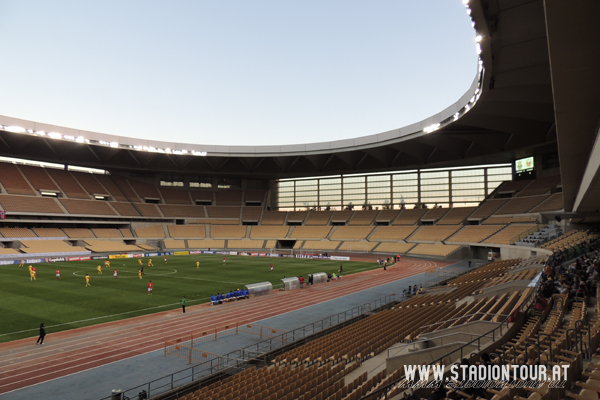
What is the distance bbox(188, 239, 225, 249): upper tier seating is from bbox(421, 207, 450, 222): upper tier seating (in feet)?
131

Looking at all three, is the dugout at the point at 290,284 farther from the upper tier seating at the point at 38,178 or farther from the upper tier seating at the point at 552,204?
the upper tier seating at the point at 38,178

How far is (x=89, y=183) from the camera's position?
71375mm

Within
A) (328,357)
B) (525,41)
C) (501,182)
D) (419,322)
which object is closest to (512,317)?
(419,322)

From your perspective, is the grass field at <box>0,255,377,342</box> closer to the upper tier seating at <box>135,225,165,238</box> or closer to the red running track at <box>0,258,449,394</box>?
the red running track at <box>0,258,449,394</box>

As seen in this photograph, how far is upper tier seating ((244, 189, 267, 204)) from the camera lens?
287 ft

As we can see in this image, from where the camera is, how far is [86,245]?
5784cm

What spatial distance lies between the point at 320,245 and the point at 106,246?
37847mm

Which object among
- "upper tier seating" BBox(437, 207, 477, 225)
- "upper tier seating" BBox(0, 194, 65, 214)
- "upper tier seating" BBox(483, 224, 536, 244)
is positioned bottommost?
"upper tier seating" BBox(483, 224, 536, 244)

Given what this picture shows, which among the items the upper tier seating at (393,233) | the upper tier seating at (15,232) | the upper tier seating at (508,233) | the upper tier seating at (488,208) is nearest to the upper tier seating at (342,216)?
the upper tier seating at (393,233)

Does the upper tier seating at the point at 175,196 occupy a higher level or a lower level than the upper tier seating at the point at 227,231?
higher

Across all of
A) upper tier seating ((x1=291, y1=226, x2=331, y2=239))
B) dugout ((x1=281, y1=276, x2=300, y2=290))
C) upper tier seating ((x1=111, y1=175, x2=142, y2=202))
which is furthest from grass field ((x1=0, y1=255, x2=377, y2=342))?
upper tier seating ((x1=111, y1=175, x2=142, y2=202))

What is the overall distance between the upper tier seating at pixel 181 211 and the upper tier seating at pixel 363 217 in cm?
3343

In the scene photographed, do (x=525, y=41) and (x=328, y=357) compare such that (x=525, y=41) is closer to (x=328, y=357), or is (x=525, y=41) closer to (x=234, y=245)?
(x=328, y=357)

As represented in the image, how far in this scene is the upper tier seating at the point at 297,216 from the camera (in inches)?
3197
